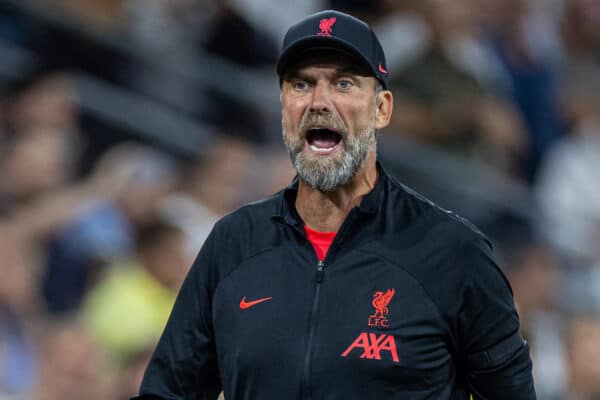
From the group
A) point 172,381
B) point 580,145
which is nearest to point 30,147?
point 172,381

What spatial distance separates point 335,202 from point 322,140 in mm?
159

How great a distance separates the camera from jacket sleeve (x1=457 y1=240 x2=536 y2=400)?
8.81 feet

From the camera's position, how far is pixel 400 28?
276 inches

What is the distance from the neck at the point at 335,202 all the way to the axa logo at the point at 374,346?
1.02 ft

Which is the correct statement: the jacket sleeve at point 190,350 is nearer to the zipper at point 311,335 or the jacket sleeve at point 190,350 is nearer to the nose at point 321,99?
the zipper at point 311,335

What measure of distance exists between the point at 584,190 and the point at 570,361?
9.64ft

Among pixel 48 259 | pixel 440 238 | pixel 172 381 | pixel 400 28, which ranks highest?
pixel 400 28

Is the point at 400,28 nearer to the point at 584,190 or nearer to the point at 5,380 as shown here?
the point at 584,190

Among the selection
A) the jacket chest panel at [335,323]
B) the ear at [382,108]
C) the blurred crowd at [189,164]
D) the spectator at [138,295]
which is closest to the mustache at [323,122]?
the ear at [382,108]

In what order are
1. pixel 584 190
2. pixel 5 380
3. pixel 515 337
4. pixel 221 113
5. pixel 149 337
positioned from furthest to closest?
1. pixel 584 190
2. pixel 221 113
3. pixel 149 337
4. pixel 5 380
5. pixel 515 337

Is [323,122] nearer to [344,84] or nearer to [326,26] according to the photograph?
[344,84]

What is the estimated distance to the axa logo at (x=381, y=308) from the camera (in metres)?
2.69

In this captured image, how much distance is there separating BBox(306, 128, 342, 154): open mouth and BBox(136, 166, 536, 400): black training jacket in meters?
0.16

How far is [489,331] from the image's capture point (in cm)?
269
